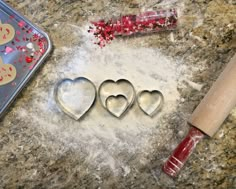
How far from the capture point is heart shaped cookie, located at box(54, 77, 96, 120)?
898 millimetres

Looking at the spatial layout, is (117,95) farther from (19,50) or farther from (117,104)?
(19,50)

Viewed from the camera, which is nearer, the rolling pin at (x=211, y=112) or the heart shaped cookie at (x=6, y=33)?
the rolling pin at (x=211, y=112)

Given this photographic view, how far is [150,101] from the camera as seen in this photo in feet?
2.91

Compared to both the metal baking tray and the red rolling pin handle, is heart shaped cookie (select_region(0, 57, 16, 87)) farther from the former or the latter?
the red rolling pin handle

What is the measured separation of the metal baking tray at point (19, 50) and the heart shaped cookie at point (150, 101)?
225mm

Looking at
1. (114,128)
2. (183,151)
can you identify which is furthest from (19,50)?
(183,151)

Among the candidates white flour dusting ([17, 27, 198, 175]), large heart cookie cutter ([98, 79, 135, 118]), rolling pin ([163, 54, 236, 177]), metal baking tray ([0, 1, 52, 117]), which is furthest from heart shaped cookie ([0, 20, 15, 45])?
rolling pin ([163, 54, 236, 177])

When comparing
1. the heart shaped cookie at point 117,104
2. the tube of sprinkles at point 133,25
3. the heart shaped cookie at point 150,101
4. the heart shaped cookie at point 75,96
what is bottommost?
the heart shaped cookie at point 75,96

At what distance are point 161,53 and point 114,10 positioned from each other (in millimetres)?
139

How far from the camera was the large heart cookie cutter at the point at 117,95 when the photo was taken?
0.89 metres

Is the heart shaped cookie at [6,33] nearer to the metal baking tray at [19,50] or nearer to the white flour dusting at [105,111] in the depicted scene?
the metal baking tray at [19,50]

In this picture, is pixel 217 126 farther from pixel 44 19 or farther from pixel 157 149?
pixel 44 19

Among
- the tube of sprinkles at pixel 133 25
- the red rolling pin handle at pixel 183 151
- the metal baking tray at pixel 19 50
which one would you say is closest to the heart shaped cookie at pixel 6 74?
the metal baking tray at pixel 19 50

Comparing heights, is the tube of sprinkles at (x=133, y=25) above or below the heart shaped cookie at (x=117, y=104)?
above
